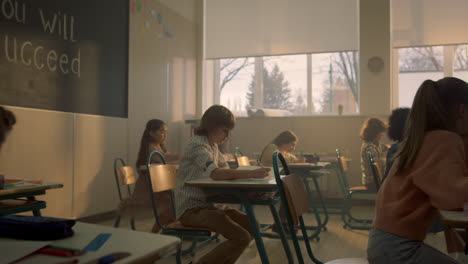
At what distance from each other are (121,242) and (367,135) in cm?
380

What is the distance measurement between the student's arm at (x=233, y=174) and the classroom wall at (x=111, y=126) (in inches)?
81.1

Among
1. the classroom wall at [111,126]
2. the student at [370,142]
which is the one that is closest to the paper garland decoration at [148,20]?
the classroom wall at [111,126]

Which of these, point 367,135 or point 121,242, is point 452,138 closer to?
point 121,242

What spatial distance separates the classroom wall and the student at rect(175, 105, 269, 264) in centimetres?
187

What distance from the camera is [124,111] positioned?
4887 millimetres

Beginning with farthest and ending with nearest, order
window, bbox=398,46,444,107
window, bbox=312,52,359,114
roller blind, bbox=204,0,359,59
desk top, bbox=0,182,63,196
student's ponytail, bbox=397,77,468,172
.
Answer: window, bbox=312,52,359,114 < roller blind, bbox=204,0,359,59 < window, bbox=398,46,444,107 < desk top, bbox=0,182,63,196 < student's ponytail, bbox=397,77,468,172

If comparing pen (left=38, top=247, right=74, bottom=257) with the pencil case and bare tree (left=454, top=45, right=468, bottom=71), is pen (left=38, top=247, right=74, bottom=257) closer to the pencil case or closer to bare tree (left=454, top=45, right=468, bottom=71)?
the pencil case

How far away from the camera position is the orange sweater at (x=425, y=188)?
108cm

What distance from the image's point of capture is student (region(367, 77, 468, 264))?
109cm

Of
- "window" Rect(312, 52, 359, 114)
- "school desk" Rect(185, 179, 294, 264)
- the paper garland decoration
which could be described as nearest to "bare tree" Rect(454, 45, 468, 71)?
"window" Rect(312, 52, 359, 114)

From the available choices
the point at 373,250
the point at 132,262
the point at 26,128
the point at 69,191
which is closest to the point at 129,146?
the point at 69,191

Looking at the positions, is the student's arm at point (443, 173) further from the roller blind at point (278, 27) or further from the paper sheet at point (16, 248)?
the roller blind at point (278, 27)

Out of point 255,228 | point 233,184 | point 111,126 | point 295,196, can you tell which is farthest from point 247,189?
point 111,126

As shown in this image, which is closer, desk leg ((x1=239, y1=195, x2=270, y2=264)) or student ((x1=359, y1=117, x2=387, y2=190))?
desk leg ((x1=239, y1=195, x2=270, y2=264))
